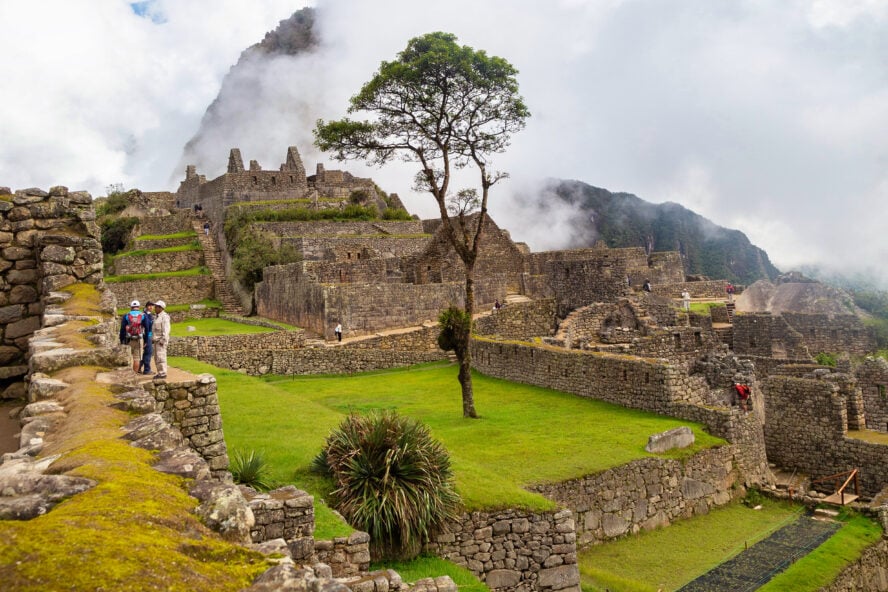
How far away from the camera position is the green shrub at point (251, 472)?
852 centimetres

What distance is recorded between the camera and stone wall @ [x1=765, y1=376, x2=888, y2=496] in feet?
48.1

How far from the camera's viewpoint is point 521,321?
2539cm

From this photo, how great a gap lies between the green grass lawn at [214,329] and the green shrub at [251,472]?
14.2 m

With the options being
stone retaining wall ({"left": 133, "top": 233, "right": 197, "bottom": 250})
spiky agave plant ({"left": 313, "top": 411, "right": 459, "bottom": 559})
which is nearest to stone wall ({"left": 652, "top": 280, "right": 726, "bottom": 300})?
spiky agave plant ({"left": 313, "top": 411, "right": 459, "bottom": 559})

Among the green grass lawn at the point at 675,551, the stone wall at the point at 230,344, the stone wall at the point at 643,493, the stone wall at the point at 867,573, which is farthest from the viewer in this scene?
the stone wall at the point at 230,344

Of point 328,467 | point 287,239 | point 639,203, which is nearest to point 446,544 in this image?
point 328,467

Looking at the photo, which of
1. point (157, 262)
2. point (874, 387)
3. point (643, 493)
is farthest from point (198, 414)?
point (157, 262)

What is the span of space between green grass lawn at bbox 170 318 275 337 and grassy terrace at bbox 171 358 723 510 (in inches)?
174

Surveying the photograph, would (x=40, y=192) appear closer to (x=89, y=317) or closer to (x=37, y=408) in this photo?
(x=89, y=317)

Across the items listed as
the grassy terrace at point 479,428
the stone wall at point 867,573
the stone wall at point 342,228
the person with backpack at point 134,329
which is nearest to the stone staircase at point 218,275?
the stone wall at point 342,228

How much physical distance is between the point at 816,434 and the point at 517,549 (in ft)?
33.3

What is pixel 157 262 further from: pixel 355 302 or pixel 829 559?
pixel 829 559

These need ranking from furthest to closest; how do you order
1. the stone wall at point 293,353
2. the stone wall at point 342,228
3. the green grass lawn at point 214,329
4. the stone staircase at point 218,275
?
the stone wall at point 342,228
the stone staircase at point 218,275
the green grass lawn at point 214,329
the stone wall at point 293,353

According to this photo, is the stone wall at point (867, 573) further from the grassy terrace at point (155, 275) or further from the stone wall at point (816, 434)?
the grassy terrace at point (155, 275)
